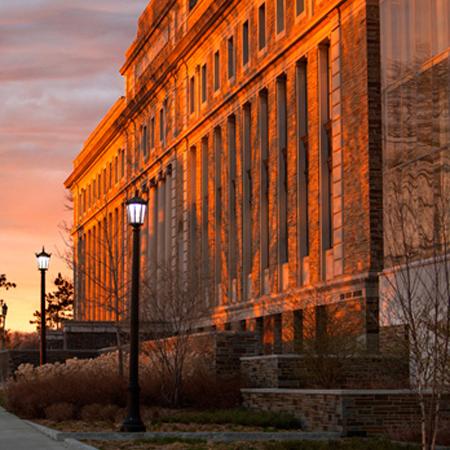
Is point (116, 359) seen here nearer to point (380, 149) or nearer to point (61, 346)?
point (380, 149)

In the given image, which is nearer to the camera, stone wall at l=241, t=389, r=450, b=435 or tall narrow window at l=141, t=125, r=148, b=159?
stone wall at l=241, t=389, r=450, b=435

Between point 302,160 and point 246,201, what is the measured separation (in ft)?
20.3

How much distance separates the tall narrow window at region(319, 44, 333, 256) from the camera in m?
35.0

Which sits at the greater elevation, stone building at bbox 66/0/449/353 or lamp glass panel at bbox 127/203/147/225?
stone building at bbox 66/0/449/353

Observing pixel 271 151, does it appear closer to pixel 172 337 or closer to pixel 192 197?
pixel 172 337

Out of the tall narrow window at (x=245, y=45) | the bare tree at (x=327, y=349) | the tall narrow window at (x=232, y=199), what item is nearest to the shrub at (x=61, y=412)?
the bare tree at (x=327, y=349)

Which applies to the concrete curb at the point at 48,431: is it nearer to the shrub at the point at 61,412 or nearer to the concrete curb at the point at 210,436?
the concrete curb at the point at 210,436

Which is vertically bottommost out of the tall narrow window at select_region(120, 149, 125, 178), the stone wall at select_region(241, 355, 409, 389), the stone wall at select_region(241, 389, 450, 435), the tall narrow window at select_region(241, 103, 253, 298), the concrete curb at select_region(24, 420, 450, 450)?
the concrete curb at select_region(24, 420, 450, 450)

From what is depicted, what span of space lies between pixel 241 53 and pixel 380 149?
46.3ft

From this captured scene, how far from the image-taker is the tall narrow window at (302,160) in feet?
121

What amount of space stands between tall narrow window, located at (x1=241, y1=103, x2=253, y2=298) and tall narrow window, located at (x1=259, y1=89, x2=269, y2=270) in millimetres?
1763

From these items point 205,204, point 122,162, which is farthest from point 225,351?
point 122,162

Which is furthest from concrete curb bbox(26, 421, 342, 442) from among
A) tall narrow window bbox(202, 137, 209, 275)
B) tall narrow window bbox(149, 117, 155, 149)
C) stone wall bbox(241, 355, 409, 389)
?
tall narrow window bbox(149, 117, 155, 149)

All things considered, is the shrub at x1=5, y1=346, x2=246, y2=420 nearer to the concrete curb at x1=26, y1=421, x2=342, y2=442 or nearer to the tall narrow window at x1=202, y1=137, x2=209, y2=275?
the concrete curb at x1=26, y1=421, x2=342, y2=442
